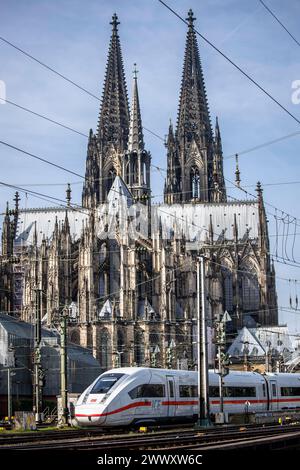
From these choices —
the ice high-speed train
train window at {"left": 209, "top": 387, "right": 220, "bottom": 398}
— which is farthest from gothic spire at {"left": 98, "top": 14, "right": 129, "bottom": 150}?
train window at {"left": 209, "top": 387, "right": 220, "bottom": 398}

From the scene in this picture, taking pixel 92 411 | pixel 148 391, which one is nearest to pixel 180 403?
pixel 148 391

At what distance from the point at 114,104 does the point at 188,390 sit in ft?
270

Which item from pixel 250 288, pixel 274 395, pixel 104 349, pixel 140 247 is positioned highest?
pixel 140 247

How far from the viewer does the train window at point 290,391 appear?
43.5 meters

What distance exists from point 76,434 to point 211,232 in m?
71.7

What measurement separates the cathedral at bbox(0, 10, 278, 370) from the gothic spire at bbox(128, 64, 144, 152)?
15 centimetres

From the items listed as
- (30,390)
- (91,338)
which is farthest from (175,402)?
(91,338)

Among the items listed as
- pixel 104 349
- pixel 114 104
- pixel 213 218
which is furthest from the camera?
pixel 114 104

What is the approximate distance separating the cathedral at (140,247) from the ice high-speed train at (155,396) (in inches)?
1133

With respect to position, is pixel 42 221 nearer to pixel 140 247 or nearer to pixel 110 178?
pixel 110 178

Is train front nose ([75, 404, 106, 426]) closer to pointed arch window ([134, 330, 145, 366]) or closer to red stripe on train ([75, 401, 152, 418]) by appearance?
red stripe on train ([75, 401, 152, 418])

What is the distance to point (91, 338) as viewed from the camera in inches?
3169

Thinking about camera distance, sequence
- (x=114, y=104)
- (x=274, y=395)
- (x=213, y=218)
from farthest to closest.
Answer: (x=114, y=104)
(x=213, y=218)
(x=274, y=395)

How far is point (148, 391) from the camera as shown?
3162 cm
